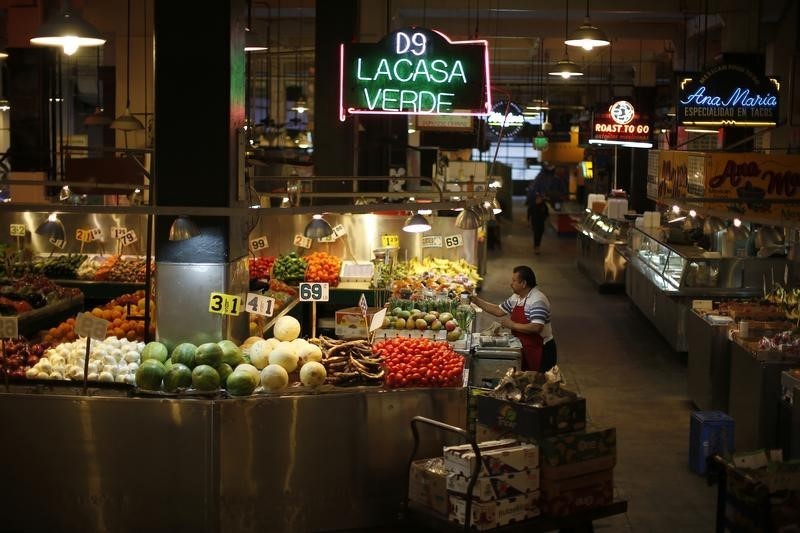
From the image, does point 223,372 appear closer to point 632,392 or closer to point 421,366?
point 421,366

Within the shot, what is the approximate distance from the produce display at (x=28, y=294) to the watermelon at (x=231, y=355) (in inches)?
176

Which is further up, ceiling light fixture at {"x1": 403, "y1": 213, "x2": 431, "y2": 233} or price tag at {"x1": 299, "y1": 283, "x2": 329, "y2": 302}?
ceiling light fixture at {"x1": 403, "y1": 213, "x2": 431, "y2": 233}

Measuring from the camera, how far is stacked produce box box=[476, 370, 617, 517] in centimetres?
712

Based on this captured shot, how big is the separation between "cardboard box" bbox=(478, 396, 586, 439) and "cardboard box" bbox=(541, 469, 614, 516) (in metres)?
0.33

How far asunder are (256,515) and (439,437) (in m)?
1.53

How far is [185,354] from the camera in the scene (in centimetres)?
838

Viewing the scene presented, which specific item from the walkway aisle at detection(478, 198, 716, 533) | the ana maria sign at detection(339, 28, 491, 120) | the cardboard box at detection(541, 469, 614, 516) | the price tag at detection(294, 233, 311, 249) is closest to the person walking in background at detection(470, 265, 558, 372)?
the walkway aisle at detection(478, 198, 716, 533)

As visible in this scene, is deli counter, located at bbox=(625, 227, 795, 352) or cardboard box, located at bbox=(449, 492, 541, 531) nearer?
cardboard box, located at bbox=(449, 492, 541, 531)

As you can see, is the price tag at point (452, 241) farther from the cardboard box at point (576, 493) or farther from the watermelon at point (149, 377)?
the cardboard box at point (576, 493)

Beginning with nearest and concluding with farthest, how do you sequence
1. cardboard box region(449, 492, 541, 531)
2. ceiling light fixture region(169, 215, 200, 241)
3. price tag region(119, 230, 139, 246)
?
1. cardboard box region(449, 492, 541, 531)
2. ceiling light fixture region(169, 215, 200, 241)
3. price tag region(119, 230, 139, 246)

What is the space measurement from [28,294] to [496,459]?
7615 millimetres

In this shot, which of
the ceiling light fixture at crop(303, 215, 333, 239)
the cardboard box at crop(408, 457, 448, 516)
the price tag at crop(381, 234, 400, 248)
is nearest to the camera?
the cardboard box at crop(408, 457, 448, 516)

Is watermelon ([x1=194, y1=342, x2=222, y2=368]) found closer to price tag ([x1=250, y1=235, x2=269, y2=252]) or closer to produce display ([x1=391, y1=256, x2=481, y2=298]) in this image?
produce display ([x1=391, y1=256, x2=481, y2=298])

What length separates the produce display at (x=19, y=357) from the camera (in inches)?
334
